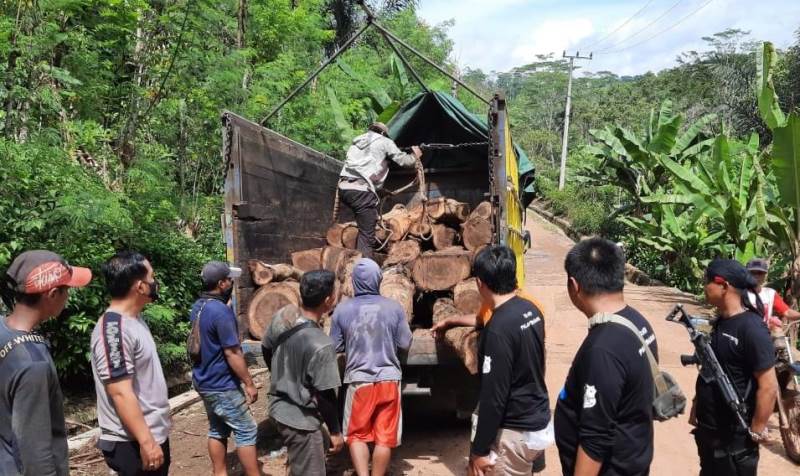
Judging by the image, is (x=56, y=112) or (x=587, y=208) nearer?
(x=56, y=112)

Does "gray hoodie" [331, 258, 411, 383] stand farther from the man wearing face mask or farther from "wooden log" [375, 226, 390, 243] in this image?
"wooden log" [375, 226, 390, 243]

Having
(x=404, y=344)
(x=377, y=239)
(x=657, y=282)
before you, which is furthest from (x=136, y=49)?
(x=657, y=282)

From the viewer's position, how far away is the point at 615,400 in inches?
76.4

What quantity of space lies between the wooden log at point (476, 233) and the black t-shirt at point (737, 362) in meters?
2.45

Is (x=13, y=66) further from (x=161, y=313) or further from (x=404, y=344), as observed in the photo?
(x=404, y=344)

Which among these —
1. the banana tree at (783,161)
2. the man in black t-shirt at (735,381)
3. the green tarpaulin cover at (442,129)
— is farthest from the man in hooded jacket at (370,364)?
the banana tree at (783,161)

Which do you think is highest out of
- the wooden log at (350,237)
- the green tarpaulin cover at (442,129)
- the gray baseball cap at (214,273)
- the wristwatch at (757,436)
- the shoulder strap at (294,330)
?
the green tarpaulin cover at (442,129)

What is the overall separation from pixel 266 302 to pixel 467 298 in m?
1.45

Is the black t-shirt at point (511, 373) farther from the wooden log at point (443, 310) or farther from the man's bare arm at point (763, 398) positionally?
the wooden log at point (443, 310)

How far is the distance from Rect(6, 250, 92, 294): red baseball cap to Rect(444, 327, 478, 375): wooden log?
87.9 inches

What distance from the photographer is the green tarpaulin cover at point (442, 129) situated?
6.57 meters

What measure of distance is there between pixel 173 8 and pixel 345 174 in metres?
3.43

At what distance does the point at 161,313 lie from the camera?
5.66 m

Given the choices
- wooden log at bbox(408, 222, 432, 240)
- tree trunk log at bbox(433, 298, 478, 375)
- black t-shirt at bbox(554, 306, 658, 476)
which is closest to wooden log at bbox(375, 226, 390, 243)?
wooden log at bbox(408, 222, 432, 240)
